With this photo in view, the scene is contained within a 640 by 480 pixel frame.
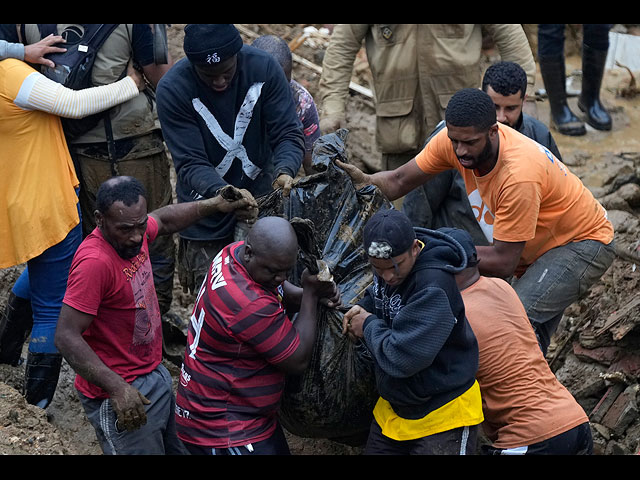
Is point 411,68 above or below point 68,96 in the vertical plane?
below

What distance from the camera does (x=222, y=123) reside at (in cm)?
405

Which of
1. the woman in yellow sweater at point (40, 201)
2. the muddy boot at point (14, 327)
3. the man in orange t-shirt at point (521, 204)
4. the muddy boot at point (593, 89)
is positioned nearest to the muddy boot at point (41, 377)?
A: the woman in yellow sweater at point (40, 201)

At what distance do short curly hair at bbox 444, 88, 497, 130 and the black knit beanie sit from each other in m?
1.12

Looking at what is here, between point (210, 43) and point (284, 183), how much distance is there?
0.76 metres

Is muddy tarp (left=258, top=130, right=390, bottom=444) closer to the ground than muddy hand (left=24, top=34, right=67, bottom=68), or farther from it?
closer to the ground

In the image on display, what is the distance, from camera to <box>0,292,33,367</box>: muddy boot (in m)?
4.38

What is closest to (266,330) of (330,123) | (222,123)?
(222,123)

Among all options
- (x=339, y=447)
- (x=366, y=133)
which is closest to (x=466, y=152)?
(x=339, y=447)

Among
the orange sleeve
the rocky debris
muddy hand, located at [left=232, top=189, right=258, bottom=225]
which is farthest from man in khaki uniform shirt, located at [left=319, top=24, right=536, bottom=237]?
the rocky debris

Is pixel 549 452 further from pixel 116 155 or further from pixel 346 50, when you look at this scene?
pixel 346 50

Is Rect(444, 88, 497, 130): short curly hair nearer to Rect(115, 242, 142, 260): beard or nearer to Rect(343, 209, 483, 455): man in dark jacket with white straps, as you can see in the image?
Rect(343, 209, 483, 455): man in dark jacket with white straps

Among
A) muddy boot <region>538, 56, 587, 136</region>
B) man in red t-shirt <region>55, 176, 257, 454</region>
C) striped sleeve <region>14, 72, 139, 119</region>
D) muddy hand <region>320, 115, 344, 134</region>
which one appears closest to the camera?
man in red t-shirt <region>55, 176, 257, 454</region>

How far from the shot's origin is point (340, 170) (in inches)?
150

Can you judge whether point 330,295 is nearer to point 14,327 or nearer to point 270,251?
point 270,251
